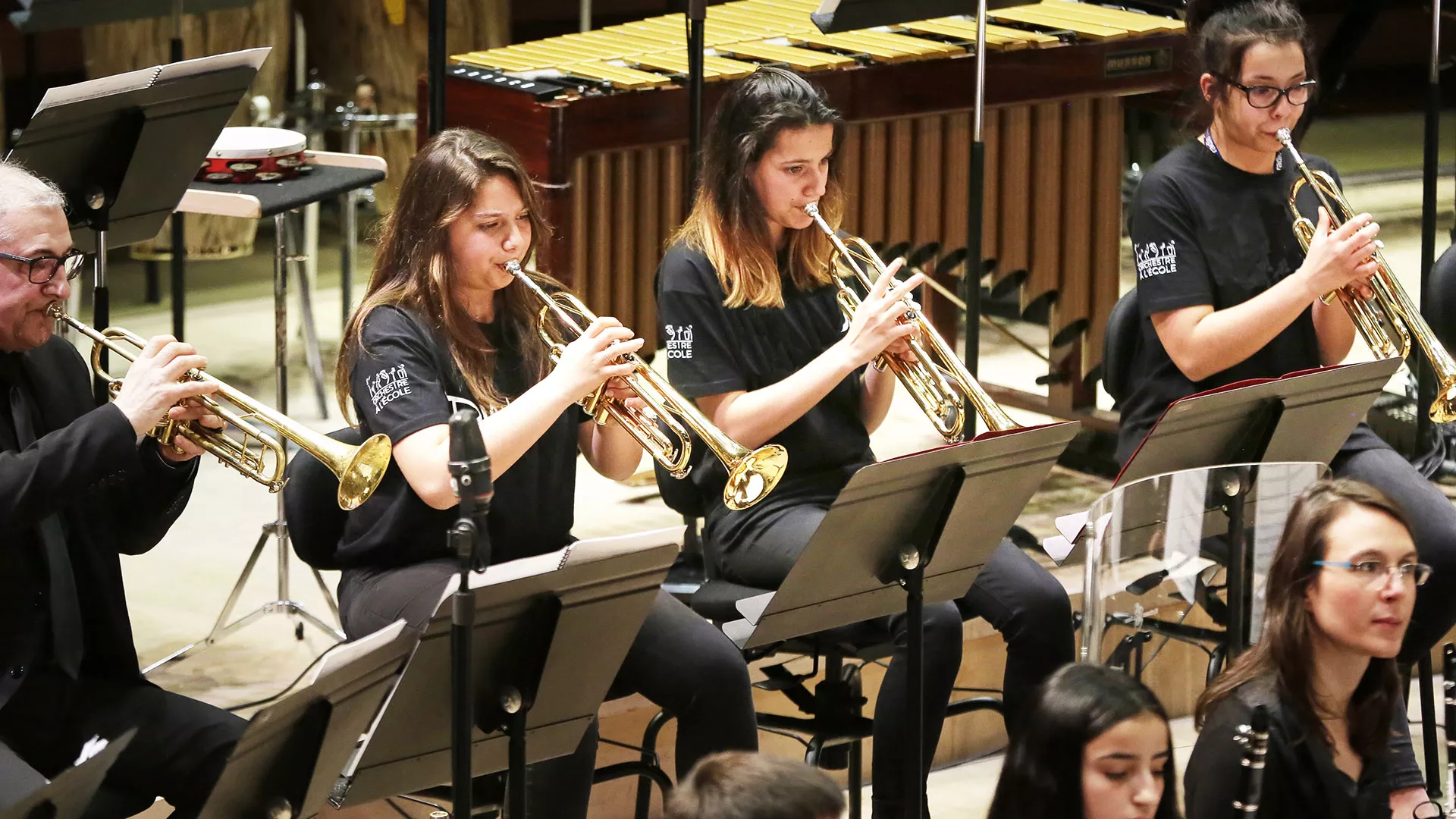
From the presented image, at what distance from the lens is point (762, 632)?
9.62 ft

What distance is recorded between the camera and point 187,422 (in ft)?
9.80

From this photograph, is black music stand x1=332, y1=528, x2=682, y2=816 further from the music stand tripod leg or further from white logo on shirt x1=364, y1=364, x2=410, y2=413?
the music stand tripod leg

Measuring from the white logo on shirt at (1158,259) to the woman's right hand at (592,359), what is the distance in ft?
4.05

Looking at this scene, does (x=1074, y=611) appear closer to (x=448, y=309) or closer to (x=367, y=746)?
(x=448, y=309)

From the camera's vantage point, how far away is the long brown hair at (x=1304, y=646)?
267 cm

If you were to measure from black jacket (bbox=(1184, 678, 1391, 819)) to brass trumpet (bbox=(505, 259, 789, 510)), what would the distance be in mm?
898

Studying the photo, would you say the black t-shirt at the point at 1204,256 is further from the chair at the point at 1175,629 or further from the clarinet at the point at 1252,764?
the clarinet at the point at 1252,764

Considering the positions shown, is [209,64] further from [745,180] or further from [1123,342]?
[1123,342]

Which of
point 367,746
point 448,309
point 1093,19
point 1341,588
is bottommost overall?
point 367,746

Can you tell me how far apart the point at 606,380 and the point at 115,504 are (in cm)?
78

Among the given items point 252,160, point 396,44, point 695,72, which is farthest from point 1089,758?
point 396,44

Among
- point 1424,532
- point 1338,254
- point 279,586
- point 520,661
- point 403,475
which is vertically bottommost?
point 279,586

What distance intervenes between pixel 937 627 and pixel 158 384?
1403 mm

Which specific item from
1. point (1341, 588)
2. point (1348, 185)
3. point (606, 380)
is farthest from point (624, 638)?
point (1348, 185)
